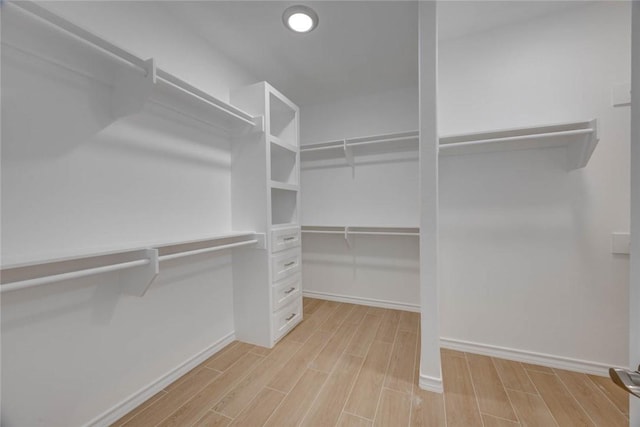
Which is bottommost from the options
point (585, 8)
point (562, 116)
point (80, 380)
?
point (80, 380)

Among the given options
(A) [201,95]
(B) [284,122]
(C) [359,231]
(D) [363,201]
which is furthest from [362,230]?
(A) [201,95]

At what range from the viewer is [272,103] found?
2.25 m

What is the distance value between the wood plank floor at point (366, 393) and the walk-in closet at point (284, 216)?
0.01m

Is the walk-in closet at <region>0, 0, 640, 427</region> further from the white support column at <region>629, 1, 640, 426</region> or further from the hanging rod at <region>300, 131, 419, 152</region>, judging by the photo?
the white support column at <region>629, 1, 640, 426</region>

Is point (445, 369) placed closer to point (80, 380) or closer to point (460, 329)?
point (460, 329)

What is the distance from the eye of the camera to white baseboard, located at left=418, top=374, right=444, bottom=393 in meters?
1.51

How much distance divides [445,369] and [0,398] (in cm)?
232

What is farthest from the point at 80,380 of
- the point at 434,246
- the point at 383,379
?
the point at 434,246

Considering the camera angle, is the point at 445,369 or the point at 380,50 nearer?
the point at 445,369

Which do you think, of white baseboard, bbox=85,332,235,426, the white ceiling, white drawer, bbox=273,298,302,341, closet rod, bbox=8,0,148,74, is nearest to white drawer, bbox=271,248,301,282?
white drawer, bbox=273,298,302,341

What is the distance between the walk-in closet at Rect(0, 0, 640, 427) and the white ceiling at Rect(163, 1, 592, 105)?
2 cm

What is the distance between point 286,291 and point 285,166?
47.9 inches

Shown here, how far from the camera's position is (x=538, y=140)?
1.58 m

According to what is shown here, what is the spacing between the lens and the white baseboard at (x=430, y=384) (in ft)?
4.95
